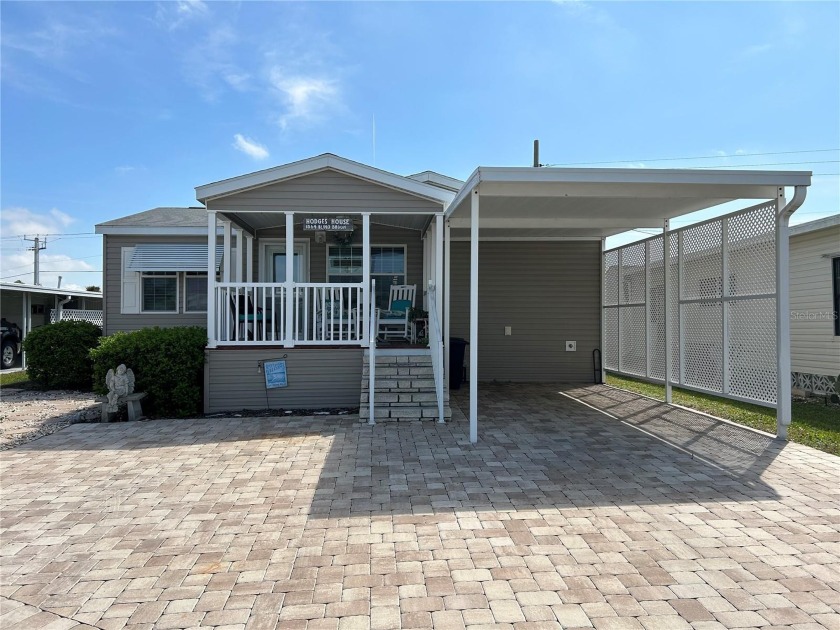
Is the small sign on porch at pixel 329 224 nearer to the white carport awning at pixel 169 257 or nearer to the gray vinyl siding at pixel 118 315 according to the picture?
the white carport awning at pixel 169 257

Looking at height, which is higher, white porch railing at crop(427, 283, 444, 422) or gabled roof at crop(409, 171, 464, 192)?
gabled roof at crop(409, 171, 464, 192)

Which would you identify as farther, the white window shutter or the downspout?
the white window shutter

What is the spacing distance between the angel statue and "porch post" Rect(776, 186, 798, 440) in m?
7.59

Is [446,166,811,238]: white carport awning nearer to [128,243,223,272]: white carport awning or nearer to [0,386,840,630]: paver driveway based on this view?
[0,386,840,630]: paver driveway

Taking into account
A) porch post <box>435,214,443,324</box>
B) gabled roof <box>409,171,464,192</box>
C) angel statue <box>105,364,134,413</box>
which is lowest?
angel statue <box>105,364,134,413</box>

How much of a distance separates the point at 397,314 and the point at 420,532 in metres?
5.71

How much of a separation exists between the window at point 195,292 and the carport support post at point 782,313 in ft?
29.5

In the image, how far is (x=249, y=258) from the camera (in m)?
8.88

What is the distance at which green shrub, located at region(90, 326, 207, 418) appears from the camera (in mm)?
6867

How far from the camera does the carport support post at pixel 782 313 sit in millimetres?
5293

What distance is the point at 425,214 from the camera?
24.9 feet

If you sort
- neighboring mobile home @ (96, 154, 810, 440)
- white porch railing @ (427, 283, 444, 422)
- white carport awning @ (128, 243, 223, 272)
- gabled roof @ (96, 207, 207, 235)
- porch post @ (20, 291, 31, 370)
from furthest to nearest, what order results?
porch post @ (20, 291, 31, 370)
gabled roof @ (96, 207, 207, 235)
white carport awning @ (128, 243, 223, 272)
white porch railing @ (427, 283, 444, 422)
neighboring mobile home @ (96, 154, 810, 440)

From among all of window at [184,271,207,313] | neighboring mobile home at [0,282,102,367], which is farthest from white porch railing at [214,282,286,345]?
neighboring mobile home at [0,282,102,367]

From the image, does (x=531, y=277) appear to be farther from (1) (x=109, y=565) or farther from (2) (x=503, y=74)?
(1) (x=109, y=565)
